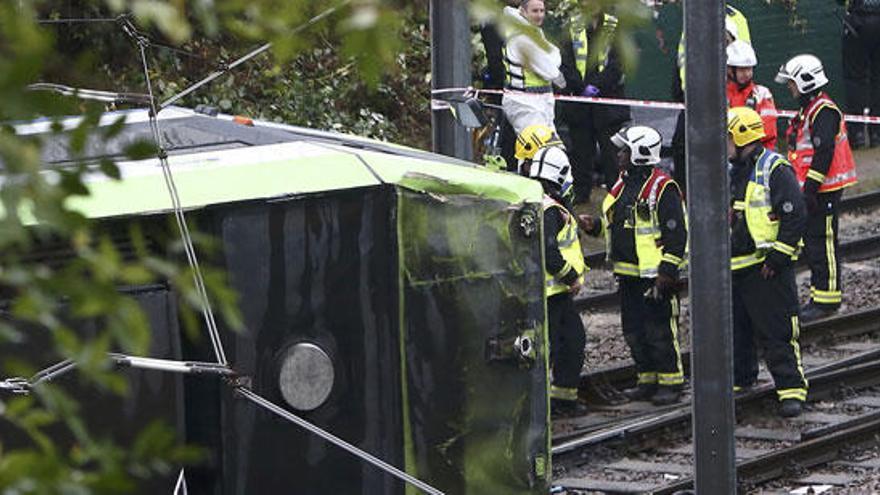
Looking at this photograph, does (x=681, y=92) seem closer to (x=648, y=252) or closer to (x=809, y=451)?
(x=648, y=252)

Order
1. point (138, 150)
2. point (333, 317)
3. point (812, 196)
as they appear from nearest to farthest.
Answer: point (138, 150)
point (333, 317)
point (812, 196)

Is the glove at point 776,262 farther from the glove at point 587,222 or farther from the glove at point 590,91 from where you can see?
the glove at point 590,91

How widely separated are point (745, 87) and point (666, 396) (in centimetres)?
414

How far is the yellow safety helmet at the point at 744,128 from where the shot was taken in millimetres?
13125

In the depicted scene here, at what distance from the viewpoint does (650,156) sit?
13.5 m

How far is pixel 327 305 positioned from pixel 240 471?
618 millimetres

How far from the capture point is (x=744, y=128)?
1312 centimetres

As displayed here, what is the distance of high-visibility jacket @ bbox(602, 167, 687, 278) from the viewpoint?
13.4 m

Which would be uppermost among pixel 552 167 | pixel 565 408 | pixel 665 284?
pixel 552 167

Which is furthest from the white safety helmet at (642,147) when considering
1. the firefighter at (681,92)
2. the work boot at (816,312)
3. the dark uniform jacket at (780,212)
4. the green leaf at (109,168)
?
the green leaf at (109,168)

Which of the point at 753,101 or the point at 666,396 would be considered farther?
the point at 753,101

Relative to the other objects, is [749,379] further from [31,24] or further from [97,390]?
[31,24]

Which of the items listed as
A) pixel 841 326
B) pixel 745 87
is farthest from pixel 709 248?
pixel 745 87

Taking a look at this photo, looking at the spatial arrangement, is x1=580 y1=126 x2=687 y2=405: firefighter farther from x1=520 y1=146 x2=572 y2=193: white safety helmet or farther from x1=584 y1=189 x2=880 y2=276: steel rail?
x1=584 y1=189 x2=880 y2=276: steel rail
